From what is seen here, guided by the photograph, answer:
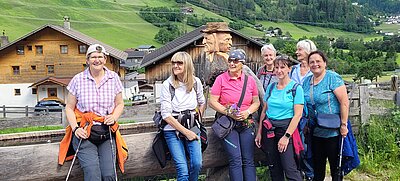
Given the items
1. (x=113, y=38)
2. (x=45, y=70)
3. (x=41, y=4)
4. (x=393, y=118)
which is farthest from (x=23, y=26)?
(x=393, y=118)

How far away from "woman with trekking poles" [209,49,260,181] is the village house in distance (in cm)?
3108

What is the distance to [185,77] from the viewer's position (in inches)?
171

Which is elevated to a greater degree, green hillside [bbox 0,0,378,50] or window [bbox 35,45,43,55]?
green hillside [bbox 0,0,378,50]

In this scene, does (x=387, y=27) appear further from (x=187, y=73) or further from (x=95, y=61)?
(x=95, y=61)

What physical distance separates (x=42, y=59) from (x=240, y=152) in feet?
118

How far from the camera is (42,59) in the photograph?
37094mm

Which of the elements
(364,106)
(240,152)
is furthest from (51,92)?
(240,152)

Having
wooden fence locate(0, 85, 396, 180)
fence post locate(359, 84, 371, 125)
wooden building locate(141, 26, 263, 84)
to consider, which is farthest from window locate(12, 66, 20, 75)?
fence post locate(359, 84, 371, 125)

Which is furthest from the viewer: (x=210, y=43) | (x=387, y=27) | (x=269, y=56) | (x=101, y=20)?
(x=387, y=27)

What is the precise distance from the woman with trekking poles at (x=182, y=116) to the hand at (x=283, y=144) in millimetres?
883

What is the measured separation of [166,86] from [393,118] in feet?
14.4

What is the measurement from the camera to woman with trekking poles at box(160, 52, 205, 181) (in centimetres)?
429

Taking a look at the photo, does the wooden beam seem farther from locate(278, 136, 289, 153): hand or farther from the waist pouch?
locate(278, 136, 289, 153): hand

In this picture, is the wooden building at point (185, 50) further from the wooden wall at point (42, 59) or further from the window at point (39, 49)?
the window at point (39, 49)
